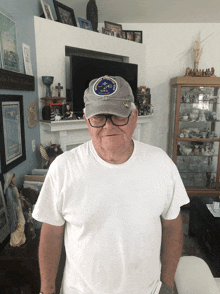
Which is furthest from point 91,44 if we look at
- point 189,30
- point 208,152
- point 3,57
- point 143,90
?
point 208,152

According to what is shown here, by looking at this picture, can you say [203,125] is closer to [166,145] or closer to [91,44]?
[166,145]

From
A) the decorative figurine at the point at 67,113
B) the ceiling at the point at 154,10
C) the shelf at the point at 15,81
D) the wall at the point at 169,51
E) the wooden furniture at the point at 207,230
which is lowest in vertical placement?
the wooden furniture at the point at 207,230

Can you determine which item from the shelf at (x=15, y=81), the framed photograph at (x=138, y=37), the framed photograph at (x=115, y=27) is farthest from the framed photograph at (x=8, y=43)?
the framed photograph at (x=138, y=37)

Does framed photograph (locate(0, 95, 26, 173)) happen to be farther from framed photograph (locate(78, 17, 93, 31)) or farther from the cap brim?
framed photograph (locate(78, 17, 93, 31))

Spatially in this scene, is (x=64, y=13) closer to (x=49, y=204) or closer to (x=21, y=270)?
(x=49, y=204)

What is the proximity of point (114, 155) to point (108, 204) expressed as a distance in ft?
0.56

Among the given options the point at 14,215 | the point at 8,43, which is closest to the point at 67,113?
the point at 8,43

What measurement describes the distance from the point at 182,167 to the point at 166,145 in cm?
47

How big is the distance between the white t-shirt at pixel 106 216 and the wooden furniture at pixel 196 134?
2.58 metres

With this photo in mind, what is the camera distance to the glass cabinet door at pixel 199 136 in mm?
3230

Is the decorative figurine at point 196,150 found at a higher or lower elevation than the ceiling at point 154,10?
lower

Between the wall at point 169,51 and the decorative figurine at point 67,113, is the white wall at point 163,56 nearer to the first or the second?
the wall at point 169,51

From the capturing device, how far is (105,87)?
79 centimetres

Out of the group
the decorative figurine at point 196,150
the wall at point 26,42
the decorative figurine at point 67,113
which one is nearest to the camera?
the wall at point 26,42
